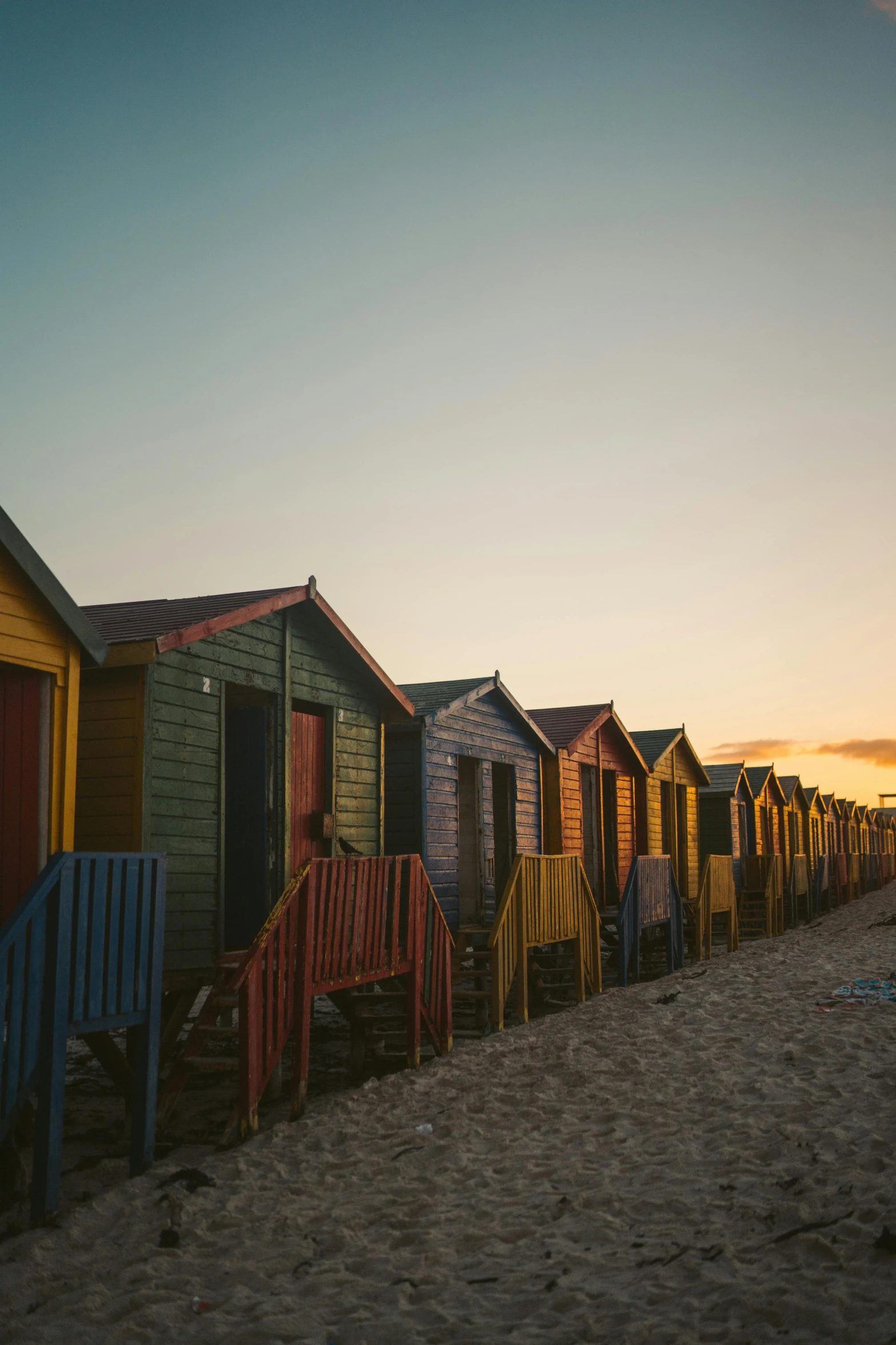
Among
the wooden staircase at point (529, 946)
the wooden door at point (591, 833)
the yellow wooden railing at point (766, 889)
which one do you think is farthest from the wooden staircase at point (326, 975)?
the yellow wooden railing at point (766, 889)

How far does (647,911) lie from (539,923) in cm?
442

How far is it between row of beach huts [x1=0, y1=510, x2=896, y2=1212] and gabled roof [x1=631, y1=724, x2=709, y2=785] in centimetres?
562

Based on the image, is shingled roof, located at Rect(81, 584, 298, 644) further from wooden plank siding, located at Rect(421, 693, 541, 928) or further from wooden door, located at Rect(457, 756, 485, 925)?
wooden door, located at Rect(457, 756, 485, 925)

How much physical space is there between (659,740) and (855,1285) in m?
21.0

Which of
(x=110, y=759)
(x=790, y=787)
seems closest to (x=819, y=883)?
(x=790, y=787)

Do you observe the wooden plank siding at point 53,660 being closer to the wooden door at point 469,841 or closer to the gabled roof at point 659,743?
the wooden door at point 469,841

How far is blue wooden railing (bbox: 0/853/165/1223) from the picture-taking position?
216 inches

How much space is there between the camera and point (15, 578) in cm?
725

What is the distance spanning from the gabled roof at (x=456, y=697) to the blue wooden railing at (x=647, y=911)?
270 cm

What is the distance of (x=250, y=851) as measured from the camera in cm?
1058

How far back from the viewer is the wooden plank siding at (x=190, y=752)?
28.8ft

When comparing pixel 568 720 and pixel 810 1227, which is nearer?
pixel 810 1227

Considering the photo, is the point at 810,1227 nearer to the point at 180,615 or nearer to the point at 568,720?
the point at 180,615

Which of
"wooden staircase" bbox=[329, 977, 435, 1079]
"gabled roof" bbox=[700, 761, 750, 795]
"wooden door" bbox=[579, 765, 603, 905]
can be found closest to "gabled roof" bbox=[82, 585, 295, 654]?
"wooden staircase" bbox=[329, 977, 435, 1079]
